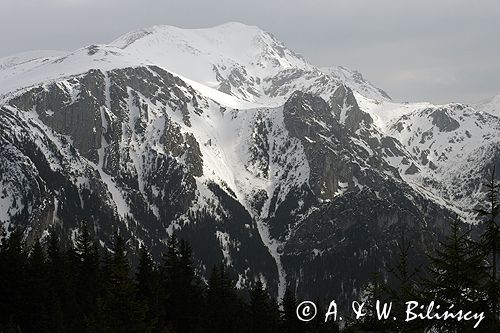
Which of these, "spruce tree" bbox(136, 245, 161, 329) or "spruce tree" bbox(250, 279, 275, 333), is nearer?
"spruce tree" bbox(136, 245, 161, 329)

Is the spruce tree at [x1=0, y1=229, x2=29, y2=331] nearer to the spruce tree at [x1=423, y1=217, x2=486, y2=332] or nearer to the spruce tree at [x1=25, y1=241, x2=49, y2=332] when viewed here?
the spruce tree at [x1=25, y1=241, x2=49, y2=332]

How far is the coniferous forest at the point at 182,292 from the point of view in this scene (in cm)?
2567

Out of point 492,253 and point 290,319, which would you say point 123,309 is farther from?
point 290,319

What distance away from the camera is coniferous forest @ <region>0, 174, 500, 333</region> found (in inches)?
1011

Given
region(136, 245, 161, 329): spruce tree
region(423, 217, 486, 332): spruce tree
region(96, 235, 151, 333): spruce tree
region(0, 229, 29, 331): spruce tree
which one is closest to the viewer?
region(423, 217, 486, 332): spruce tree

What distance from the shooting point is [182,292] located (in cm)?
7675

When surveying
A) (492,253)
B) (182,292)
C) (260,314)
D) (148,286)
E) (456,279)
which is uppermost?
(148,286)

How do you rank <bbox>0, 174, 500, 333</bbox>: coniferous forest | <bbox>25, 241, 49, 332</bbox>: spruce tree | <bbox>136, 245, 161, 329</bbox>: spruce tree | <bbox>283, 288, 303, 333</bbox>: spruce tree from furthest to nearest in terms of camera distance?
<bbox>283, 288, 303, 333</bbox>: spruce tree < <bbox>136, 245, 161, 329</bbox>: spruce tree < <bbox>25, 241, 49, 332</bbox>: spruce tree < <bbox>0, 174, 500, 333</bbox>: coniferous forest

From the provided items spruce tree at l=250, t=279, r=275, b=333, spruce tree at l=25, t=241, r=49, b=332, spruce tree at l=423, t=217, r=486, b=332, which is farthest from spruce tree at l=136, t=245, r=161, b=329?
spruce tree at l=423, t=217, r=486, b=332

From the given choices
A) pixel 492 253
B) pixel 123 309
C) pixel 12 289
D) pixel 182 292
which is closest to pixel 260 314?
pixel 182 292

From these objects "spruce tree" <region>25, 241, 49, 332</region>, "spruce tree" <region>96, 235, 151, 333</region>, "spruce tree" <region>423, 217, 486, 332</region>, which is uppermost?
"spruce tree" <region>25, 241, 49, 332</region>

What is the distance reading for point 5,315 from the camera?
198 feet

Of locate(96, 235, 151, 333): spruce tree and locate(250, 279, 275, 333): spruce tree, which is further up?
locate(250, 279, 275, 333): spruce tree

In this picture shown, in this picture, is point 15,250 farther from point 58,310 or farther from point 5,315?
point 58,310
